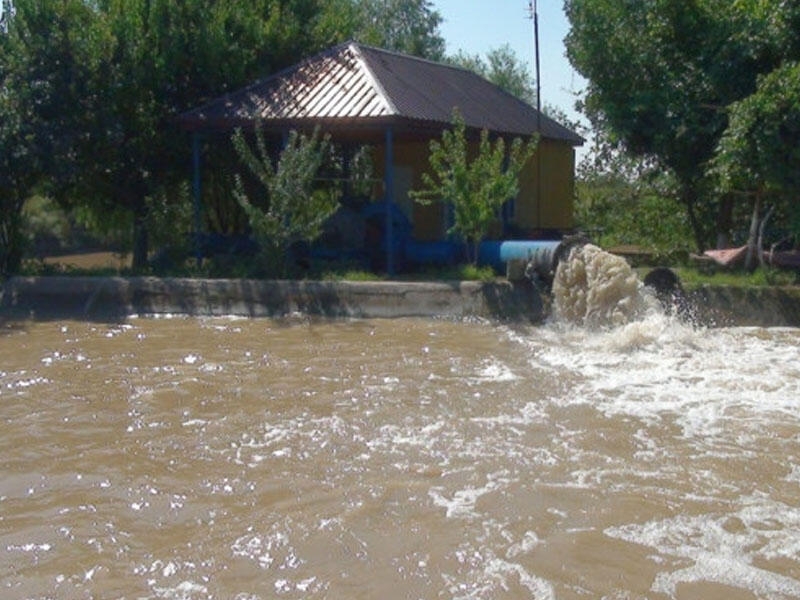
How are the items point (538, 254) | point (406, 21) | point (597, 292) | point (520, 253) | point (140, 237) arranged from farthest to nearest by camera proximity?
point (406, 21), point (140, 237), point (520, 253), point (538, 254), point (597, 292)

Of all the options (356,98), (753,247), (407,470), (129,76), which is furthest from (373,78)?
(407,470)

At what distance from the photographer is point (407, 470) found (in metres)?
8.02

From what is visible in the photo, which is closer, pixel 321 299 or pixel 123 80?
pixel 321 299

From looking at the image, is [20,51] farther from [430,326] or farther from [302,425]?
[302,425]

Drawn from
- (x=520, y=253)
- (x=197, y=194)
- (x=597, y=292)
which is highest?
(x=197, y=194)

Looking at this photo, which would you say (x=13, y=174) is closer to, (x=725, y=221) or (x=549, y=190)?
(x=549, y=190)

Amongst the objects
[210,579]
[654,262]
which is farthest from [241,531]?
[654,262]

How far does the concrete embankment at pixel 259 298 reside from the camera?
1535cm

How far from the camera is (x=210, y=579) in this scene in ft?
19.9

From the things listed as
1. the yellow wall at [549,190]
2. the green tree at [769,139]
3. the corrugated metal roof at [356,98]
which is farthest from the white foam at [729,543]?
the yellow wall at [549,190]

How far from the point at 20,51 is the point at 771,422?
49.1 ft

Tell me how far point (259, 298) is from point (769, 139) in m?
7.98

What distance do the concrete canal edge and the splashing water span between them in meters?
0.58

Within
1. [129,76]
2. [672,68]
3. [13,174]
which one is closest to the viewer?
[672,68]
